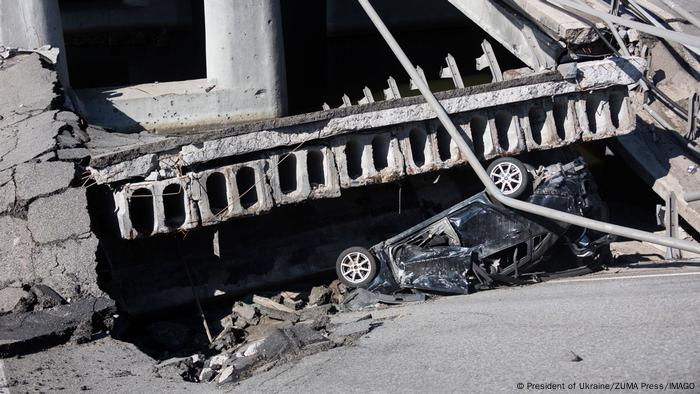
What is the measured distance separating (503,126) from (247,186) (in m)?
2.57

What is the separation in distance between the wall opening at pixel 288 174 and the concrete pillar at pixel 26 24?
9.69 ft

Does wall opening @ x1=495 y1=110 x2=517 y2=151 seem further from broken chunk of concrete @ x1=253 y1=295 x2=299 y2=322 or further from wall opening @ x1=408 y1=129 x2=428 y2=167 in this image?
broken chunk of concrete @ x1=253 y1=295 x2=299 y2=322

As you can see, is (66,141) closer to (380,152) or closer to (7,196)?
(7,196)

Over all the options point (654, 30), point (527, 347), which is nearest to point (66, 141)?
point (527, 347)

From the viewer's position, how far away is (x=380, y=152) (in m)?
7.95

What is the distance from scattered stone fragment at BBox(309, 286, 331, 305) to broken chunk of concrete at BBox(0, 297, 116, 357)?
2.47 meters

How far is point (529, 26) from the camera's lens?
9031 mm

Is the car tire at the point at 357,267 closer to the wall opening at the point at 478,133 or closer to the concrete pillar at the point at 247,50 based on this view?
the wall opening at the point at 478,133

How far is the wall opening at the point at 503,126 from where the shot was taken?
26.7ft

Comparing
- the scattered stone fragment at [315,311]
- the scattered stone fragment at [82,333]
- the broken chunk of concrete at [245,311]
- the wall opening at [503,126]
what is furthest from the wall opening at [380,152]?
the scattered stone fragment at [82,333]

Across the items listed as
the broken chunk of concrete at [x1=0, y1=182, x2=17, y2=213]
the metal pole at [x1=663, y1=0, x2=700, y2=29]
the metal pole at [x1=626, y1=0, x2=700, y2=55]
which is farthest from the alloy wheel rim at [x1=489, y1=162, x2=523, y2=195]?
the broken chunk of concrete at [x1=0, y1=182, x2=17, y2=213]

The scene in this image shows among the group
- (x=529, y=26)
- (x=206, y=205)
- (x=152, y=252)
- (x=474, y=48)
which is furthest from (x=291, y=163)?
(x=474, y=48)

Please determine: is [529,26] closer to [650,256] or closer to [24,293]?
[650,256]

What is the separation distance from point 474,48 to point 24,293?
32.3ft
